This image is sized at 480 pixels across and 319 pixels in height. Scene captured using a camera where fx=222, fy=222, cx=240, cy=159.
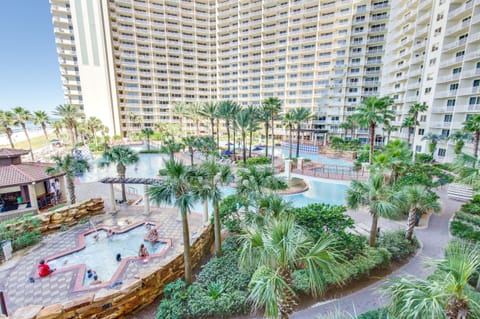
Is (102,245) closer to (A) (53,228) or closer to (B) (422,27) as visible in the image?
(A) (53,228)

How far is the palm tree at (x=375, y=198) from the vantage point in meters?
9.49

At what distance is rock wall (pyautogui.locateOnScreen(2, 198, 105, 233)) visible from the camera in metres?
14.0

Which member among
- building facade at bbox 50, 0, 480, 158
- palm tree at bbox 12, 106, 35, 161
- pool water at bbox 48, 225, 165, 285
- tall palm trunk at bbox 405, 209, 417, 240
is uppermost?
building facade at bbox 50, 0, 480, 158

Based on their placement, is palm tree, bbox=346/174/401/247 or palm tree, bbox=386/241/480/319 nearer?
palm tree, bbox=386/241/480/319

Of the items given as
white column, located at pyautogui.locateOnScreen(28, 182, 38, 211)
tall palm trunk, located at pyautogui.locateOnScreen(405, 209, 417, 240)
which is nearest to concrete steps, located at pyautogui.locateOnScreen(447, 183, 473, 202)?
tall palm trunk, located at pyautogui.locateOnScreen(405, 209, 417, 240)

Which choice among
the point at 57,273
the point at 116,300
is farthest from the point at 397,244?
the point at 57,273

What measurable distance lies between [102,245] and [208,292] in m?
8.00

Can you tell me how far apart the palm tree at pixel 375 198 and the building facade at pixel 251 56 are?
103 ft

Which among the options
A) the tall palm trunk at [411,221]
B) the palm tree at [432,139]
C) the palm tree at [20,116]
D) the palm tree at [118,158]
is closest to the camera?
the tall palm trunk at [411,221]

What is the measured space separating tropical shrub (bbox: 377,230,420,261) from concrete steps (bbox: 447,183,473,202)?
36.6ft

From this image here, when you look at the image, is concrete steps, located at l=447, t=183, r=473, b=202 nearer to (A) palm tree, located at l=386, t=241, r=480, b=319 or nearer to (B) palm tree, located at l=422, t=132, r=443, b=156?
(B) palm tree, located at l=422, t=132, r=443, b=156

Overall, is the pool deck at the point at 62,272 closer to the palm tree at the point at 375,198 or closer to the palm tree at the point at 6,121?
the palm tree at the point at 375,198

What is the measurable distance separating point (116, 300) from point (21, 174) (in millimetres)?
14217

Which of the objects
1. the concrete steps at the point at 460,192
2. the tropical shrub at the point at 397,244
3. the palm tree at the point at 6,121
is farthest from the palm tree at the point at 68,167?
the concrete steps at the point at 460,192
